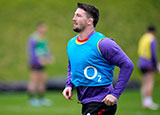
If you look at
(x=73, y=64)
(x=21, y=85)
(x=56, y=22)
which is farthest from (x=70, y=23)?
(x=73, y=64)

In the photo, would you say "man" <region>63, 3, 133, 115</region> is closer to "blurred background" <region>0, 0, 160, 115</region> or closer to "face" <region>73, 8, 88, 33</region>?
"face" <region>73, 8, 88, 33</region>

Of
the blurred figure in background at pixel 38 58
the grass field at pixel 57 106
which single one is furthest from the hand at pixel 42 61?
the grass field at pixel 57 106

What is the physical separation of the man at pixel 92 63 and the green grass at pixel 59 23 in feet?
48.7

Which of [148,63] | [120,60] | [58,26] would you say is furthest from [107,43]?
[58,26]

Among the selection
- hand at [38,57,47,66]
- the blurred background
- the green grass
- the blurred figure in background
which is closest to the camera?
the blurred figure in background

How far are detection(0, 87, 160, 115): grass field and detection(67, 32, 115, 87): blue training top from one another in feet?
18.5

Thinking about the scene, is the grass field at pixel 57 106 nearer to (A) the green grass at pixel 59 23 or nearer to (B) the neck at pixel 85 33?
(A) the green grass at pixel 59 23

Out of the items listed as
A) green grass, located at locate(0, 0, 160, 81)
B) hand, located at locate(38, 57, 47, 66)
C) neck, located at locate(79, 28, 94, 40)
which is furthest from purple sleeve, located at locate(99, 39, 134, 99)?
green grass, located at locate(0, 0, 160, 81)

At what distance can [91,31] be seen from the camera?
472 centimetres

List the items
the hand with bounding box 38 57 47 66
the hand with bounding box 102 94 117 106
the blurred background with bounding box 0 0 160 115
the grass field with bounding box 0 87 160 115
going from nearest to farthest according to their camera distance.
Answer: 1. the hand with bounding box 102 94 117 106
2. the grass field with bounding box 0 87 160 115
3. the hand with bounding box 38 57 47 66
4. the blurred background with bounding box 0 0 160 115

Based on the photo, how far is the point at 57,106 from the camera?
1183 cm

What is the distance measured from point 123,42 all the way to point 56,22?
4.19 meters

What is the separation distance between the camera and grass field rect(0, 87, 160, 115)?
10.4 metres

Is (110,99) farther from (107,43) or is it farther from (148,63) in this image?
(148,63)
